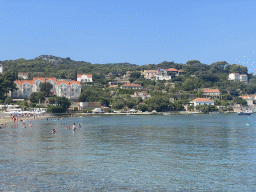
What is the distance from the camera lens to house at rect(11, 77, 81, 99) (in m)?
174

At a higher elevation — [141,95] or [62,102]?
[141,95]

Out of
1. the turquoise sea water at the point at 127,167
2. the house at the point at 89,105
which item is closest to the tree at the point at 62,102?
the house at the point at 89,105

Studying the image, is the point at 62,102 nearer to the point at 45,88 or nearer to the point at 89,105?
the point at 89,105

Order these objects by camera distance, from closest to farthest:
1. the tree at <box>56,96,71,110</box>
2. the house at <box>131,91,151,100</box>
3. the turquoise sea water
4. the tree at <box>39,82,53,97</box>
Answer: the turquoise sea water < the tree at <box>56,96,71,110</box> < the tree at <box>39,82,53,97</box> < the house at <box>131,91,151,100</box>

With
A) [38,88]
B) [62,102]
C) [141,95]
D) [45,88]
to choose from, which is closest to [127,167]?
[62,102]

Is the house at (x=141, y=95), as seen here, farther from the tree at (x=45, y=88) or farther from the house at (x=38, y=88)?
the tree at (x=45, y=88)

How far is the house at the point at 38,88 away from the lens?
571 feet

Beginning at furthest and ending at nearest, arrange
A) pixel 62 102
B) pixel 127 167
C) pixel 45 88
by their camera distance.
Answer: pixel 45 88 < pixel 62 102 < pixel 127 167

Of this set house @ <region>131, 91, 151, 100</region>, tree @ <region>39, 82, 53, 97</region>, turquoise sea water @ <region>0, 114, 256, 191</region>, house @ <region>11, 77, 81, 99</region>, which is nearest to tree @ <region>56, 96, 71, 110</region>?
tree @ <region>39, 82, 53, 97</region>

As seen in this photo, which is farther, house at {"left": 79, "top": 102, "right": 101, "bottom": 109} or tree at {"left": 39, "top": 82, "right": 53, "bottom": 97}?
tree at {"left": 39, "top": 82, "right": 53, "bottom": 97}

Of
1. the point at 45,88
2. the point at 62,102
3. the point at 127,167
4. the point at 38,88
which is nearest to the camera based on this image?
the point at 127,167

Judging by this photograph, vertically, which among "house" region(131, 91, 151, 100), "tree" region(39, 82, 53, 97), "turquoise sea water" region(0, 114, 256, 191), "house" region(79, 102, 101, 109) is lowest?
"turquoise sea water" region(0, 114, 256, 191)

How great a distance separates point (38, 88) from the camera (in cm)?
17575

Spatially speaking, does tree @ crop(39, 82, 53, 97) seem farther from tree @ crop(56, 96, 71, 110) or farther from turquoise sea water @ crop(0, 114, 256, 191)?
turquoise sea water @ crop(0, 114, 256, 191)
